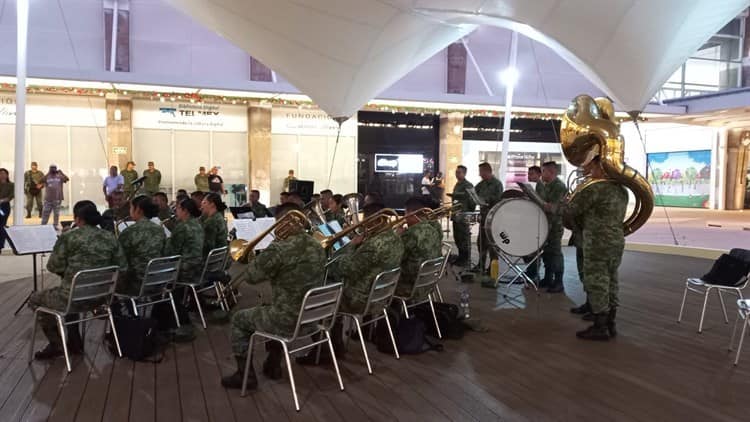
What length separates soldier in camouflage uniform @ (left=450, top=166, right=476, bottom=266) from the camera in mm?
8500

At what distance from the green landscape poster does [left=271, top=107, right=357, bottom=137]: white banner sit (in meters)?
15.6

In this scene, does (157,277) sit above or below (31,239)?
below

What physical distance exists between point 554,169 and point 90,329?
5.95 m

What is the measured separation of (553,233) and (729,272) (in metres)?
2.29

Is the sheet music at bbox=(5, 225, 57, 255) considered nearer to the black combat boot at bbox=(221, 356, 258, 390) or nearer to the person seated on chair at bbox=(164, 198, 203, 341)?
the person seated on chair at bbox=(164, 198, 203, 341)

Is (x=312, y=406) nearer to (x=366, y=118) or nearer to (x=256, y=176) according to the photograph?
(x=256, y=176)

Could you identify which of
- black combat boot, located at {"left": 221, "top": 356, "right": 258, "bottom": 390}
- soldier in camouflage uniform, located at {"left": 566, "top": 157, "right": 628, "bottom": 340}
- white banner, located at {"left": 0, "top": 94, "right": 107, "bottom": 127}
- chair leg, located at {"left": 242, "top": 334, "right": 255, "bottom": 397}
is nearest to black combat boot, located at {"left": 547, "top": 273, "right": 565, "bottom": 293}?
soldier in camouflage uniform, located at {"left": 566, "top": 157, "right": 628, "bottom": 340}

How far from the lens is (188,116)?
56.0 ft

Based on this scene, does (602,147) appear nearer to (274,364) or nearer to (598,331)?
(598,331)

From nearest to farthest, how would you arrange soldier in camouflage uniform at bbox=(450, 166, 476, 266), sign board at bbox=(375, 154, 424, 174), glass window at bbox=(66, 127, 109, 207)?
1. soldier in camouflage uniform at bbox=(450, 166, 476, 266)
2. glass window at bbox=(66, 127, 109, 207)
3. sign board at bbox=(375, 154, 424, 174)

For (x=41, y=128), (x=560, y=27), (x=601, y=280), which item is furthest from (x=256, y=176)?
(x=601, y=280)

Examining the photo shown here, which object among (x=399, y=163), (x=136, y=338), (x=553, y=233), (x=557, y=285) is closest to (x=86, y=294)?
(x=136, y=338)

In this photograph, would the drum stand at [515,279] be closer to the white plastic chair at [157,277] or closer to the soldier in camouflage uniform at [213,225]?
the soldier in camouflage uniform at [213,225]

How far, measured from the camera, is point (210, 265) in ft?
18.2
